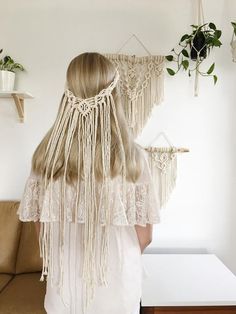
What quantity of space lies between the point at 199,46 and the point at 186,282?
140cm

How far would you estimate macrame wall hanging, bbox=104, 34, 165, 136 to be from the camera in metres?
1.88

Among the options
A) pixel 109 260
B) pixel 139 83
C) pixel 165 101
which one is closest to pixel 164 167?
pixel 165 101

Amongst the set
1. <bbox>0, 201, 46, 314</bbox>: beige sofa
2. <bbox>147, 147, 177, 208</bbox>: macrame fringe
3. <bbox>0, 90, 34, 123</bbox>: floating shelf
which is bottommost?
<bbox>0, 201, 46, 314</bbox>: beige sofa

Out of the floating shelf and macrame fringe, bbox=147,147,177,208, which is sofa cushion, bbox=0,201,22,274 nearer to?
the floating shelf

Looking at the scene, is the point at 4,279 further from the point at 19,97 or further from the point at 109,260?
the point at 19,97

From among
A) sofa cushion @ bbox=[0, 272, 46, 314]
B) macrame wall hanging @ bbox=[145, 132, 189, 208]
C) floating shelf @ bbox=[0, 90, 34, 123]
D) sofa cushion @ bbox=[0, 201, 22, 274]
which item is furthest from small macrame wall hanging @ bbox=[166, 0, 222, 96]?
sofa cushion @ bbox=[0, 272, 46, 314]

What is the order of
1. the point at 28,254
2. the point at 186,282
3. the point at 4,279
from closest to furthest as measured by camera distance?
the point at 186,282
the point at 4,279
the point at 28,254

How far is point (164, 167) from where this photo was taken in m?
1.94

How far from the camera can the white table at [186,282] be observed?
127 cm

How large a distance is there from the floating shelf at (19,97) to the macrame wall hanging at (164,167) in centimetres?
88

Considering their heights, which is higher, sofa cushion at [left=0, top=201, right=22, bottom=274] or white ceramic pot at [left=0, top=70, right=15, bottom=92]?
white ceramic pot at [left=0, top=70, right=15, bottom=92]

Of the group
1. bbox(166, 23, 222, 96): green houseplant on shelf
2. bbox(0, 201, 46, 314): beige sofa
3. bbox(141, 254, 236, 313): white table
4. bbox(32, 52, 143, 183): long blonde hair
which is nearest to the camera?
bbox(32, 52, 143, 183): long blonde hair

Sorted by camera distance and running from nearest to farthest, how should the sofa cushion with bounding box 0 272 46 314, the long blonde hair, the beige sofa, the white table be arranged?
the long blonde hair → the white table → the sofa cushion with bounding box 0 272 46 314 → the beige sofa

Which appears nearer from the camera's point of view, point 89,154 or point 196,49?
point 89,154
